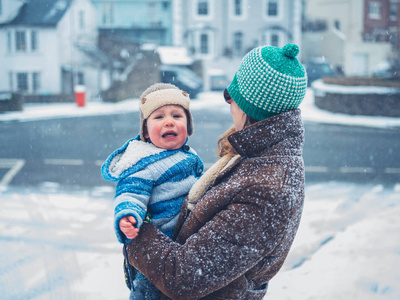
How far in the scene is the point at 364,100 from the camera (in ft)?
60.0

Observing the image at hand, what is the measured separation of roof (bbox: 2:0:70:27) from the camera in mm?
28625

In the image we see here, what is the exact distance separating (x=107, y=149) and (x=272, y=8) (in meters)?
29.0

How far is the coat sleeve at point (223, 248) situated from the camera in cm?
144

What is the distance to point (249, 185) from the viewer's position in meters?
1.47

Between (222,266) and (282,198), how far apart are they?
1.02 ft

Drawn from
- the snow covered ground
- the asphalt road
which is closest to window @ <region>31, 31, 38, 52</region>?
the asphalt road

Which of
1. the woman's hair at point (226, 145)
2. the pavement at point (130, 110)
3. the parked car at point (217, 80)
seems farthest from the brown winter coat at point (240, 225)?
the parked car at point (217, 80)

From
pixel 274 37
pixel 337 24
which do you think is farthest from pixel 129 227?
pixel 337 24

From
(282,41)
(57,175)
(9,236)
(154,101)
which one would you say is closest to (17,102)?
(57,175)

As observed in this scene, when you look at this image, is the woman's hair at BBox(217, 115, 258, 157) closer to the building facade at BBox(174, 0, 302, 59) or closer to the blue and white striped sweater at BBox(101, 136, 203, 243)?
the blue and white striped sweater at BBox(101, 136, 203, 243)

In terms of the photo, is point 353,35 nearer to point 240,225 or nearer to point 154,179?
point 154,179

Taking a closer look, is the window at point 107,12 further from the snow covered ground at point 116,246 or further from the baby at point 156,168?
the baby at point 156,168

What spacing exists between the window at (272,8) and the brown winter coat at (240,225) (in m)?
37.1

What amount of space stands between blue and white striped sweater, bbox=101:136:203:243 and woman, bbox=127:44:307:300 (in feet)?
0.65
